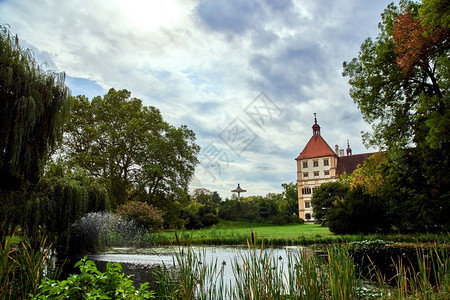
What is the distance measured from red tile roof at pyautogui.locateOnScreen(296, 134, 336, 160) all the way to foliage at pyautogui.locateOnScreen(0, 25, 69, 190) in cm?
4676

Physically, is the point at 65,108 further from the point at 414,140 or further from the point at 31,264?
the point at 414,140

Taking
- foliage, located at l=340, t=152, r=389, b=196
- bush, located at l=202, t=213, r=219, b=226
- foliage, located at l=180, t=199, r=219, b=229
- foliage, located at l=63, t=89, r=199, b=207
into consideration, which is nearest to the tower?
foliage, located at l=180, t=199, r=219, b=229

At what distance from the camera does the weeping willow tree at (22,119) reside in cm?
749

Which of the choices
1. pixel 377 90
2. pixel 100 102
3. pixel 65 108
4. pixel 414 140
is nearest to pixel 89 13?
pixel 65 108

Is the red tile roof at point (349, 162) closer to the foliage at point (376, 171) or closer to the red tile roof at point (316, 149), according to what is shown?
the red tile roof at point (316, 149)

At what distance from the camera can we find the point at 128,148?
973 inches

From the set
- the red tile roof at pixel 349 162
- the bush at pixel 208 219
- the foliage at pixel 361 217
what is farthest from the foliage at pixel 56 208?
the red tile roof at pixel 349 162

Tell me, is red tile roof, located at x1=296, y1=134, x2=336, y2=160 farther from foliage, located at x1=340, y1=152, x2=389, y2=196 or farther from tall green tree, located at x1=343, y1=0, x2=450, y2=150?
tall green tree, located at x1=343, y1=0, x2=450, y2=150

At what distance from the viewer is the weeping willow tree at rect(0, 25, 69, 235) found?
7488 mm

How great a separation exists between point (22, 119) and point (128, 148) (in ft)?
57.2

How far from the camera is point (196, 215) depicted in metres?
29.8

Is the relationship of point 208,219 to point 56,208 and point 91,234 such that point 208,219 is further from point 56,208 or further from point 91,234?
point 56,208

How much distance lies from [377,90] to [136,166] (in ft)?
58.3

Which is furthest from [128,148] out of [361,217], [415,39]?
[415,39]
